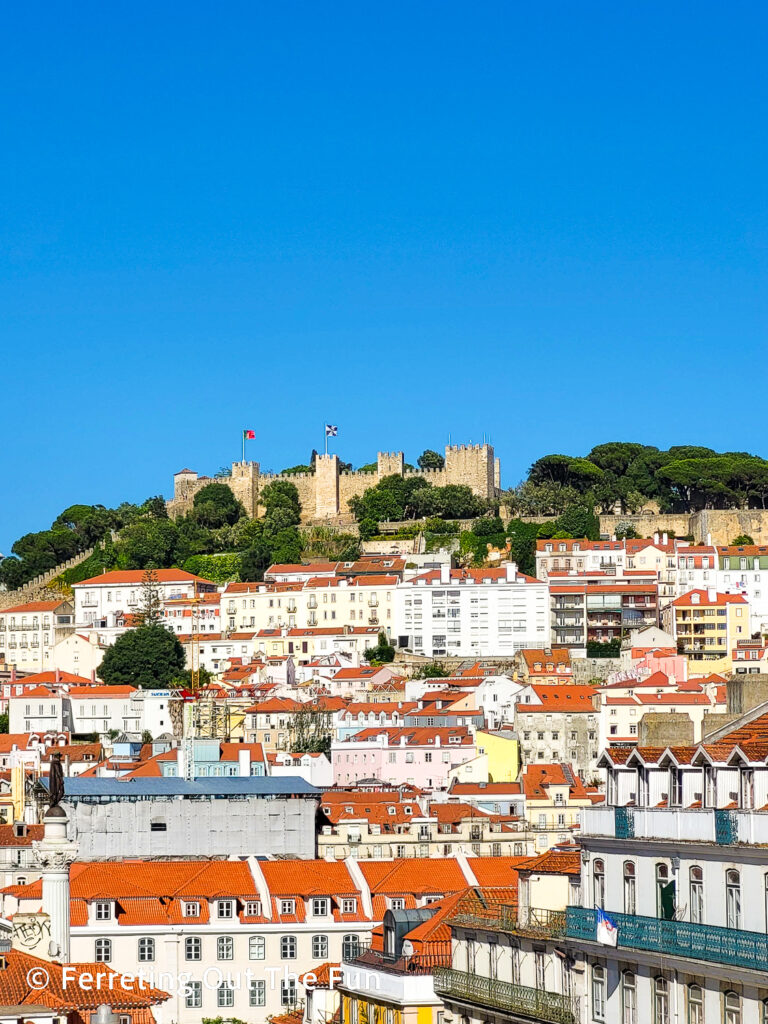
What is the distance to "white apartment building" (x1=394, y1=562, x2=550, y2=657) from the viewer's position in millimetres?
97625

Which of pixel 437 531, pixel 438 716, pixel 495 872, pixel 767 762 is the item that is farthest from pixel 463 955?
pixel 437 531

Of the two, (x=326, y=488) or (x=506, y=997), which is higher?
(x=326, y=488)

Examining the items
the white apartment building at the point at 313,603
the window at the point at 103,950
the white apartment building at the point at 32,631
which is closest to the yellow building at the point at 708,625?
the white apartment building at the point at 313,603

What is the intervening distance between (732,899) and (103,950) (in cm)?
2188

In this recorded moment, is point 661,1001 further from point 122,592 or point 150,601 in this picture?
point 122,592

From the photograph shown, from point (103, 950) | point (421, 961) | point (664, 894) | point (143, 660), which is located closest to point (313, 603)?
point (143, 660)

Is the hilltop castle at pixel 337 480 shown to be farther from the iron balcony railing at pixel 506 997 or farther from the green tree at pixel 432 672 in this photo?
the iron balcony railing at pixel 506 997

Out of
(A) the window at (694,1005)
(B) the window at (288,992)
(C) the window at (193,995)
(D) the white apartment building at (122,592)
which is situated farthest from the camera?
(D) the white apartment building at (122,592)

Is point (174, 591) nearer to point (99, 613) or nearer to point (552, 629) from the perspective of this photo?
point (99, 613)

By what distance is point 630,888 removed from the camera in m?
21.6

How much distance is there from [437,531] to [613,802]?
307ft

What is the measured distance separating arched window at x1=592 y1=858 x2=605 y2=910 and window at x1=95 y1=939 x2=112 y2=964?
60.2 ft

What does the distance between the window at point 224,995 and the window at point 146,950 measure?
147cm

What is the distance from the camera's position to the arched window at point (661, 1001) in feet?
67.5
